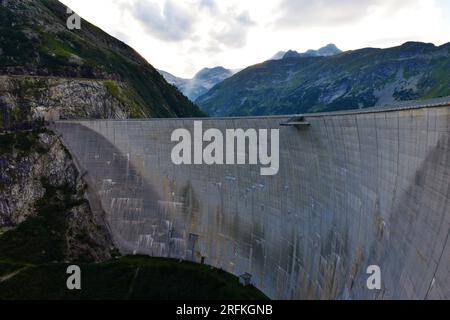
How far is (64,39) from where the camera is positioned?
108750mm

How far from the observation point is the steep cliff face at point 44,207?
6375cm

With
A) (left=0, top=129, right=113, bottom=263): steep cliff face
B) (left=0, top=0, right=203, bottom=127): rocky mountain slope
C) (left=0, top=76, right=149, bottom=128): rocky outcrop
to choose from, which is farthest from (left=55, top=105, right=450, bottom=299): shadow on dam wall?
(left=0, top=0, right=203, bottom=127): rocky mountain slope

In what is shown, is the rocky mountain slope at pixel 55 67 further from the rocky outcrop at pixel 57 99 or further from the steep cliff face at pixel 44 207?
the steep cliff face at pixel 44 207

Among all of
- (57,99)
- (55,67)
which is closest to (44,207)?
(57,99)

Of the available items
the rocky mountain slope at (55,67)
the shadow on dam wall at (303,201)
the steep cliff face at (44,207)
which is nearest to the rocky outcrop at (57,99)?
the rocky mountain slope at (55,67)

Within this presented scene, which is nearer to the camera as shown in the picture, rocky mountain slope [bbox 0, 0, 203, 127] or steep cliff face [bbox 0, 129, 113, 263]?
steep cliff face [bbox 0, 129, 113, 263]

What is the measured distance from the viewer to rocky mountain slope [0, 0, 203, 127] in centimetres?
8175

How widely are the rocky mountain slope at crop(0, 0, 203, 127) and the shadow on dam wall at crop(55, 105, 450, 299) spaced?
38.4 ft

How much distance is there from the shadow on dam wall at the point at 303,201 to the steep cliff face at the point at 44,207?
2.92 meters

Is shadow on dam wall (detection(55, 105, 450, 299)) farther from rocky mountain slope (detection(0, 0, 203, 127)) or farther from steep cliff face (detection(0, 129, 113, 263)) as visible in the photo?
rocky mountain slope (detection(0, 0, 203, 127))

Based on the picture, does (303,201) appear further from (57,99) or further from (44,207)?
(57,99)

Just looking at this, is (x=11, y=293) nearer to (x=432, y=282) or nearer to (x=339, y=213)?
(x=339, y=213)
